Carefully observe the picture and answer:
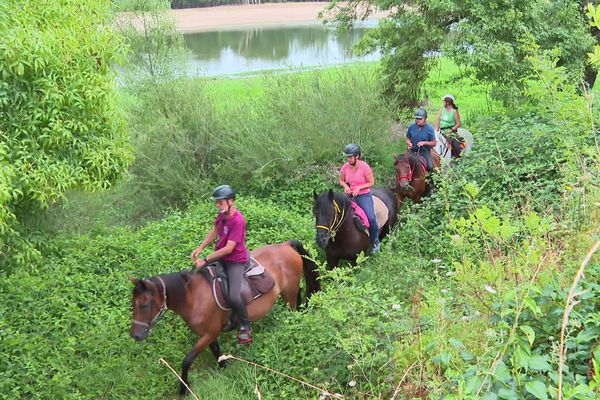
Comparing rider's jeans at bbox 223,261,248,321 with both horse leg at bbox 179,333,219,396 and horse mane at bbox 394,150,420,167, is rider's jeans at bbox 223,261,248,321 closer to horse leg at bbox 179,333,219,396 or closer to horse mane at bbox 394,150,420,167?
horse leg at bbox 179,333,219,396

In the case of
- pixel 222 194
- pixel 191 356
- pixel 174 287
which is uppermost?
pixel 222 194

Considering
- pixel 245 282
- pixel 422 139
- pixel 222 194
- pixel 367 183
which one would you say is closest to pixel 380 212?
pixel 367 183

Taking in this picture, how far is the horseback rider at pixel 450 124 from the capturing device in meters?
12.0

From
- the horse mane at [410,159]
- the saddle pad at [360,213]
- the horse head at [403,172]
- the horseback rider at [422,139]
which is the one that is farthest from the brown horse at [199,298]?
the horseback rider at [422,139]

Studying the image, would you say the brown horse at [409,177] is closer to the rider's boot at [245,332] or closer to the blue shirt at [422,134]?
the blue shirt at [422,134]

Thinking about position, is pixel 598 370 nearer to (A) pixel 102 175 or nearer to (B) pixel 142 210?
(A) pixel 102 175

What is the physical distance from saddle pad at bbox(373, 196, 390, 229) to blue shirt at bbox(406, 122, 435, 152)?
2.01 m

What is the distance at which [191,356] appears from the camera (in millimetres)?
6590

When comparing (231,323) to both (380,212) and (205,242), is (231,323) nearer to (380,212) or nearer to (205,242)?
(205,242)

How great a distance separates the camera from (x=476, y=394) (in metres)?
2.92

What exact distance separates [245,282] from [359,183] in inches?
106

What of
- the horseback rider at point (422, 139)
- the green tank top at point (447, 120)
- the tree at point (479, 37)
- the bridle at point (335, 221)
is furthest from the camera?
the tree at point (479, 37)

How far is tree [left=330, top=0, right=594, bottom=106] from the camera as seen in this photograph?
1271 centimetres

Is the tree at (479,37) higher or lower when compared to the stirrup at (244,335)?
higher
